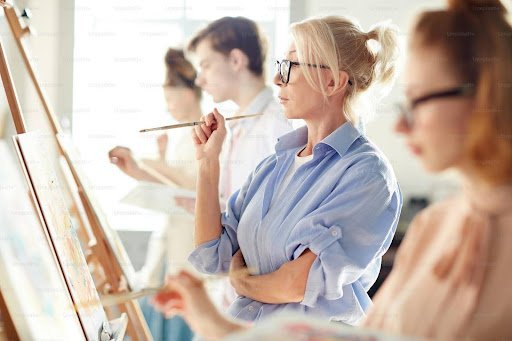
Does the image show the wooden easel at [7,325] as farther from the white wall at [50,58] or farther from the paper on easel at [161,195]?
the white wall at [50,58]

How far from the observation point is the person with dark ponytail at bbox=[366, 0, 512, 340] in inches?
36.5

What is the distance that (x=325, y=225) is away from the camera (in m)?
1.49

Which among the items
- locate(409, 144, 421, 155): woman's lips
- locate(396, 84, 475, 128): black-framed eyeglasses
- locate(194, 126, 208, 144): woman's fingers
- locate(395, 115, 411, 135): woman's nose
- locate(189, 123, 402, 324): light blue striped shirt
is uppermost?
locate(396, 84, 475, 128): black-framed eyeglasses

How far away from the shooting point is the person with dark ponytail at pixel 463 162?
927 mm

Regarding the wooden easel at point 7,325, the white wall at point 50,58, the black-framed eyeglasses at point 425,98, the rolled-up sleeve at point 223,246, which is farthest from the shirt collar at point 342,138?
the white wall at point 50,58

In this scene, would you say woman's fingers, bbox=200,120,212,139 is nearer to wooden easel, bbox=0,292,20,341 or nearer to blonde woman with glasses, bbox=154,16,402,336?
blonde woman with glasses, bbox=154,16,402,336

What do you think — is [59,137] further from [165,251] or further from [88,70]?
[88,70]

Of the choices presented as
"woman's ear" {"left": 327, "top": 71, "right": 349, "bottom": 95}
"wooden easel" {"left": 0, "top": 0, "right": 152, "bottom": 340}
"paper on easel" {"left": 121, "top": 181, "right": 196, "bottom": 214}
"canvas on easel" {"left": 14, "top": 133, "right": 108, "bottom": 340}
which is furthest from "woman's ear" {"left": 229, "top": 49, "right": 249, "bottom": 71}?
"woman's ear" {"left": 327, "top": 71, "right": 349, "bottom": 95}

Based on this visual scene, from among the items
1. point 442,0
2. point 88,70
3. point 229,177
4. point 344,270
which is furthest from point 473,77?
point 88,70

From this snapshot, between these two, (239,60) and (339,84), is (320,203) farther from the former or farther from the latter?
(239,60)

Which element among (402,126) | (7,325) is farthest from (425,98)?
(7,325)

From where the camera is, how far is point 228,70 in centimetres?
260

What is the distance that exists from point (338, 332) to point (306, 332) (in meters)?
0.04

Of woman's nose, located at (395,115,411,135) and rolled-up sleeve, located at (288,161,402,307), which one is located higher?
woman's nose, located at (395,115,411,135)
